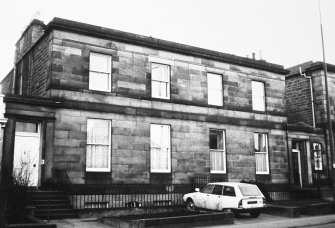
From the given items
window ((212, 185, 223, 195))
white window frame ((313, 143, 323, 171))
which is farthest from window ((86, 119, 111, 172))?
white window frame ((313, 143, 323, 171))

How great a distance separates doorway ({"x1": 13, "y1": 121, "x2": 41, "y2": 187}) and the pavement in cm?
337

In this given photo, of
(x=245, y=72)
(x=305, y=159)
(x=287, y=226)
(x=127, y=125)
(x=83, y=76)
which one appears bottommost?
(x=287, y=226)

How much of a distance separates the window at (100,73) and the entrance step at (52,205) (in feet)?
18.1

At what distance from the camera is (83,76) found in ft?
60.2

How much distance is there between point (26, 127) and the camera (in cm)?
1722

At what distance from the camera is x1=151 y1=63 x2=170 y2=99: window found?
67.7ft

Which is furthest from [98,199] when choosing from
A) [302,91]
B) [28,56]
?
[302,91]

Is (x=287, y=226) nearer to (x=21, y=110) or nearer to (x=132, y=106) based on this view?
(x=132, y=106)

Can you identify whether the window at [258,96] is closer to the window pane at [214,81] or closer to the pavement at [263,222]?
the window pane at [214,81]

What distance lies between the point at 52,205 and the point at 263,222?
8413mm

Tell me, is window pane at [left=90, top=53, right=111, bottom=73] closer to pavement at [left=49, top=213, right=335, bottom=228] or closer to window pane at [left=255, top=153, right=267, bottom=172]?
pavement at [left=49, top=213, right=335, bottom=228]

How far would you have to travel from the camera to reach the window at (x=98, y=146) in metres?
18.1

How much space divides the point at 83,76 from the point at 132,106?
2.87 meters

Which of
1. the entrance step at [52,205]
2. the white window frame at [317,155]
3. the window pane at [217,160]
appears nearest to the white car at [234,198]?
the window pane at [217,160]
